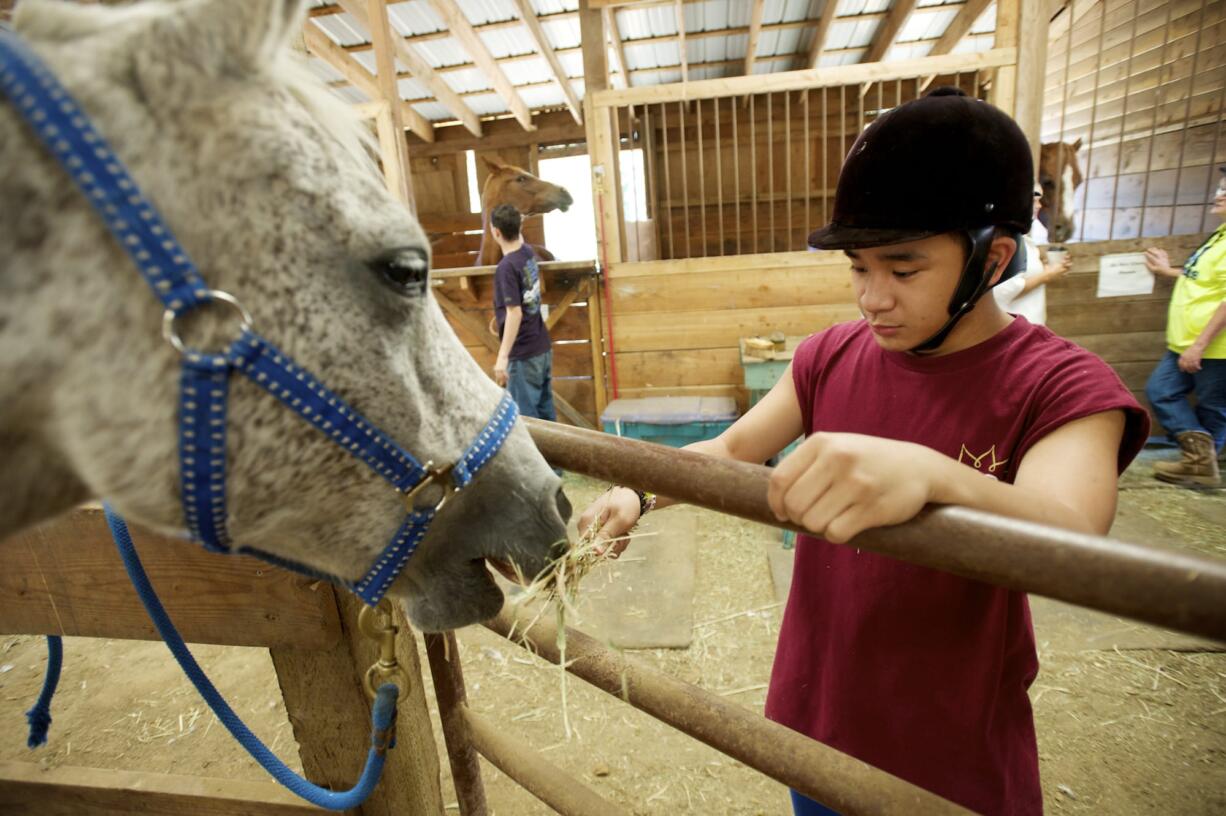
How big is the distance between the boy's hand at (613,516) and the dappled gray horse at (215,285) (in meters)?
0.39

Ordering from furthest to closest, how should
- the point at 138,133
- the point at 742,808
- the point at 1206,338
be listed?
the point at 1206,338, the point at 742,808, the point at 138,133

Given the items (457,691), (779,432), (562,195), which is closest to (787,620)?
(779,432)

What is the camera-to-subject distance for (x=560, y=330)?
601 cm

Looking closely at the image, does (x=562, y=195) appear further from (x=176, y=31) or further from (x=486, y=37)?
(x=176, y=31)

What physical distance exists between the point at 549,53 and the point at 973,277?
8336mm

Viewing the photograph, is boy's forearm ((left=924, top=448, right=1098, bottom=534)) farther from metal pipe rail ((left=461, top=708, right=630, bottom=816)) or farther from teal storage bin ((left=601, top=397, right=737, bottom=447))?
teal storage bin ((left=601, top=397, right=737, bottom=447))

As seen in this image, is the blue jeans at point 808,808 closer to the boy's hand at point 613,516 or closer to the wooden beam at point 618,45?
the boy's hand at point 613,516

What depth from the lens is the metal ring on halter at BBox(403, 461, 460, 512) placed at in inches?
34.5

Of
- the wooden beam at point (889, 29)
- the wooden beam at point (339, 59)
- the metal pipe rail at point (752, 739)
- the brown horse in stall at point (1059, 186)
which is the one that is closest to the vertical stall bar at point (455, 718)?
the metal pipe rail at point (752, 739)

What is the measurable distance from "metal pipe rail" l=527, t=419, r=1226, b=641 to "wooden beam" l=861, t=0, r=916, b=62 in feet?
26.9

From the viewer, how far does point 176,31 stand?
26.7 inches

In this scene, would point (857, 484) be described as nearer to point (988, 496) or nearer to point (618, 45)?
point (988, 496)

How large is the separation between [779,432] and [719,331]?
4.14 metres

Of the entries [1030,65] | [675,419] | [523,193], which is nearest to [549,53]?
[523,193]
